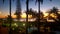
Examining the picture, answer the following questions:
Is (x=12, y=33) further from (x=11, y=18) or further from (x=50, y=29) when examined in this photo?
(x=50, y=29)

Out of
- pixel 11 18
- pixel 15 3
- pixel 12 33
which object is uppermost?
pixel 15 3

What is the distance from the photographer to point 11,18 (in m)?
11.1

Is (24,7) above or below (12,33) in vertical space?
above

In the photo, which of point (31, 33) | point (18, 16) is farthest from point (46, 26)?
point (18, 16)

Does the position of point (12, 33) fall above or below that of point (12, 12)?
below

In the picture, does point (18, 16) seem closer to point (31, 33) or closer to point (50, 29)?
point (31, 33)

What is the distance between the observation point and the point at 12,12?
435 inches

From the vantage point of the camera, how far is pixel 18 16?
436 inches

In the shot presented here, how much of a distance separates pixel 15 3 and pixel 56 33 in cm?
259

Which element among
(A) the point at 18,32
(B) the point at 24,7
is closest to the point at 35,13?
(B) the point at 24,7

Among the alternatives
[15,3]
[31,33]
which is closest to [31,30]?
[31,33]

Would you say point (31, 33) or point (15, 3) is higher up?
point (15, 3)

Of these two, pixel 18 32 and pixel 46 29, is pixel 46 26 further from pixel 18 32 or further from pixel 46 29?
pixel 18 32

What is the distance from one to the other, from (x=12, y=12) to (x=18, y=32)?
3.52ft
